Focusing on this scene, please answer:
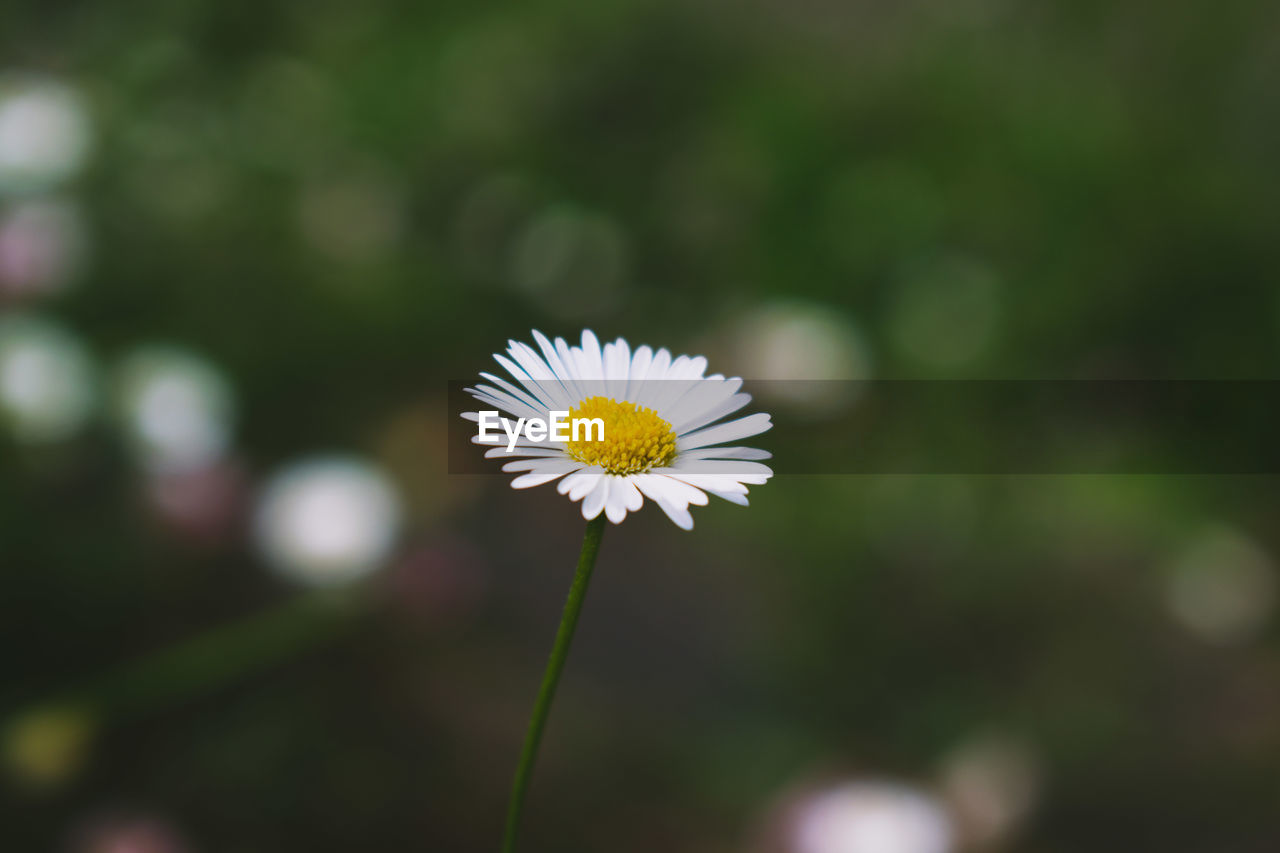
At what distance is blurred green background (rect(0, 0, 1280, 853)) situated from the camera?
748 mm

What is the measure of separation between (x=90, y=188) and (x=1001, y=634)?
1026 mm

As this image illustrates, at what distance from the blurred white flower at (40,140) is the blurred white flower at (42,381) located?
0.20 metres

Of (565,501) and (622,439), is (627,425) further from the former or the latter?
(565,501)

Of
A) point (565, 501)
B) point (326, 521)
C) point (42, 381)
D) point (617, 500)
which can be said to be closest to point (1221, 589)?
point (565, 501)

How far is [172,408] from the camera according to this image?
2.85 ft

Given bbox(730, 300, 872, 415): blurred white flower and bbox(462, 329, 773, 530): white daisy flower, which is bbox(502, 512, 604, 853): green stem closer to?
bbox(462, 329, 773, 530): white daisy flower

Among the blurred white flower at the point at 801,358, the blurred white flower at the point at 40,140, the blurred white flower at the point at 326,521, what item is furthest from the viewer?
the blurred white flower at the point at 801,358

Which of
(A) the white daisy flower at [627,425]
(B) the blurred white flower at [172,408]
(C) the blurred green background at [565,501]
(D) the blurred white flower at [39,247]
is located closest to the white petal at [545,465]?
(A) the white daisy flower at [627,425]

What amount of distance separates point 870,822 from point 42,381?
752 millimetres

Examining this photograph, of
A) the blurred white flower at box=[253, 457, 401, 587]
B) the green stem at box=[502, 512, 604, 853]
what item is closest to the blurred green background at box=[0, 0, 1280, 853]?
the blurred white flower at box=[253, 457, 401, 587]

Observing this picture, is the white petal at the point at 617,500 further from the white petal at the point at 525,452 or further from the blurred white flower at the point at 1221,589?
the blurred white flower at the point at 1221,589

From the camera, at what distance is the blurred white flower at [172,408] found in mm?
846

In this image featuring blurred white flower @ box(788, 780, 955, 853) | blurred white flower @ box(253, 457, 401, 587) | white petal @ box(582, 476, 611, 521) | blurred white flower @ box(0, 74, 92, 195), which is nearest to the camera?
white petal @ box(582, 476, 611, 521)

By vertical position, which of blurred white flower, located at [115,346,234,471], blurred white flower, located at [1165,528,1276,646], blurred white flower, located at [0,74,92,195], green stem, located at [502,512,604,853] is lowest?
green stem, located at [502,512,604,853]
